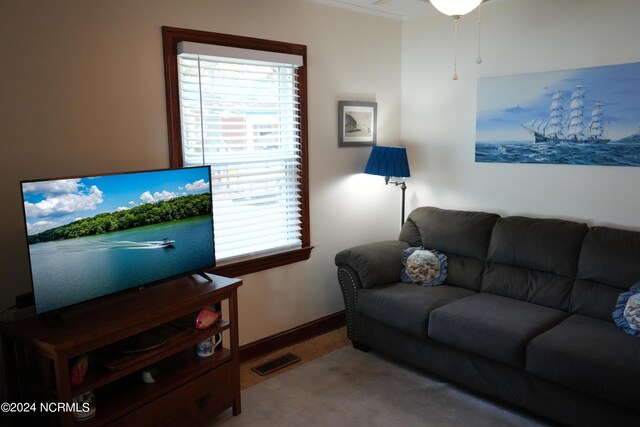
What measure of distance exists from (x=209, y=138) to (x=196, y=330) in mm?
1151

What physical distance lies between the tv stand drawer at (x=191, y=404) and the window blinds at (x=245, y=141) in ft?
2.54

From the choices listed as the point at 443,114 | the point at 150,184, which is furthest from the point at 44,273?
the point at 443,114

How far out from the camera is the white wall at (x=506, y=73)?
3.16 metres

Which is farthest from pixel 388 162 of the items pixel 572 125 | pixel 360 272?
pixel 572 125

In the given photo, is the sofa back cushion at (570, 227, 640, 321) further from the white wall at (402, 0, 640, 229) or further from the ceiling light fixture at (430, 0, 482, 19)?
the ceiling light fixture at (430, 0, 482, 19)

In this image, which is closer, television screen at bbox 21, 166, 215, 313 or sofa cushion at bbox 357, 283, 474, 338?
television screen at bbox 21, 166, 215, 313

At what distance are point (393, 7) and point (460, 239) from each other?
1.84m

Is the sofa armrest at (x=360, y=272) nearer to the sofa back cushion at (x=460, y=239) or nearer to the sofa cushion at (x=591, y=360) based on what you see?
the sofa back cushion at (x=460, y=239)

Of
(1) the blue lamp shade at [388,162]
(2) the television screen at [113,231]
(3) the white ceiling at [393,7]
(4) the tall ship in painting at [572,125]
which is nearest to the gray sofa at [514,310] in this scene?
(1) the blue lamp shade at [388,162]

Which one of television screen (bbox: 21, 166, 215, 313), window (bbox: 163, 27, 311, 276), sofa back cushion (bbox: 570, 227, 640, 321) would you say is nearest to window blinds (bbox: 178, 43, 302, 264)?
window (bbox: 163, 27, 311, 276)

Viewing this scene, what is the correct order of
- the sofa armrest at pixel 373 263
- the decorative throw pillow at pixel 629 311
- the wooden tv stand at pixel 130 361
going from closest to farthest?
the wooden tv stand at pixel 130 361 → the decorative throw pillow at pixel 629 311 → the sofa armrest at pixel 373 263

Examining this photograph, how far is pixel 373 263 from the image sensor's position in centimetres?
348

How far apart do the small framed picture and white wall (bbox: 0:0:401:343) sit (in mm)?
72

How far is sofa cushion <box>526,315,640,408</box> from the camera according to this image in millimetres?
2279
